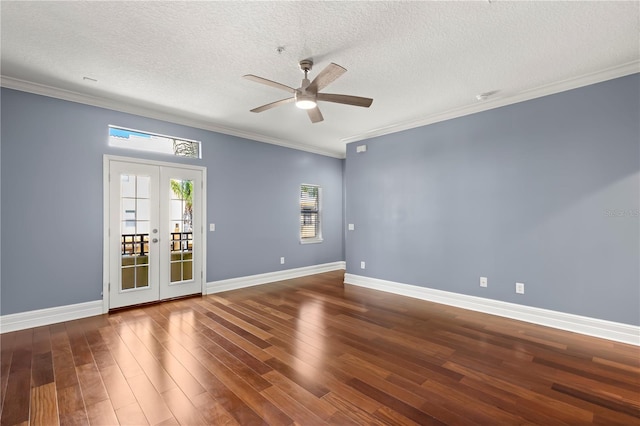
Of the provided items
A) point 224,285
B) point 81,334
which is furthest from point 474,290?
point 81,334

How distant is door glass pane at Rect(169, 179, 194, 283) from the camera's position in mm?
4723

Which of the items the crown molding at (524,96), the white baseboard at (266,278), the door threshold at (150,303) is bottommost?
the door threshold at (150,303)

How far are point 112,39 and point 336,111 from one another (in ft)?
9.20

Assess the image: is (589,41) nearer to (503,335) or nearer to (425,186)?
(425,186)

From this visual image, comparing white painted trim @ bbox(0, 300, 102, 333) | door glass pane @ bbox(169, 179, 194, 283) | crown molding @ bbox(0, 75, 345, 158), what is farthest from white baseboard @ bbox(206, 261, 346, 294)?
crown molding @ bbox(0, 75, 345, 158)

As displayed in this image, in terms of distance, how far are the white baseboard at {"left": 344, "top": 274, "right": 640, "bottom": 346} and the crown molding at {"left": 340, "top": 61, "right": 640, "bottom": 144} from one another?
2.68m

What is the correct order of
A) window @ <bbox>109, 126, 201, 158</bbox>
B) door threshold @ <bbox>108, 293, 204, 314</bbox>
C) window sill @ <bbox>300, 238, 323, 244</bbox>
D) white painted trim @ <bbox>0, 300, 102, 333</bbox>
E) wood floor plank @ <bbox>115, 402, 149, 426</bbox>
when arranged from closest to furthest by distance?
wood floor plank @ <bbox>115, 402, 149, 426</bbox>, white painted trim @ <bbox>0, 300, 102, 333</bbox>, door threshold @ <bbox>108, 293, 204, 314</bbox>, window @ <bbox>109, 126, 201, 158</bbox>, window sill @ <bbox>300, 238, 323, 244</bbox>

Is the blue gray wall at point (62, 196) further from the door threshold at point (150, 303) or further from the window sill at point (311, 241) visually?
the window sill at point (311, 241)

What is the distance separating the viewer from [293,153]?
21.3 feet

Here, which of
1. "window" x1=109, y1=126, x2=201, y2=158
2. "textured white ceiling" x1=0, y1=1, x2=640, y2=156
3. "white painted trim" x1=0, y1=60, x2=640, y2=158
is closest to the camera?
"textured white ceiling" x1=0, y1=1, x2=640, y2=156

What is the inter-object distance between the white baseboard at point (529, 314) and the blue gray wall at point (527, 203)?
0.28ft

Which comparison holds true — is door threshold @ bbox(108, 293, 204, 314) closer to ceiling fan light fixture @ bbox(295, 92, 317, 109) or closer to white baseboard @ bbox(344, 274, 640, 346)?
white baseboard @ bbox(344, 274, 640, 346)

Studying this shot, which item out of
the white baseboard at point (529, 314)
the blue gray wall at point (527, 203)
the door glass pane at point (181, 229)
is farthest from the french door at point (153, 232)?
the white baseboard at point (529, 314)

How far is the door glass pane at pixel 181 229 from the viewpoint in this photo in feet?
15.5
